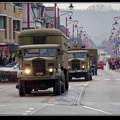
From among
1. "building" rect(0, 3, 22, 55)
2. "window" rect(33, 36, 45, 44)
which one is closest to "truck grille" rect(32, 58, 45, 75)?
"window" rect(33, 36, 45, 44)

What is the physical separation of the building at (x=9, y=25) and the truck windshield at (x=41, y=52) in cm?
3248

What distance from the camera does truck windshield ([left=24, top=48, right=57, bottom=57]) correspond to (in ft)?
92.3

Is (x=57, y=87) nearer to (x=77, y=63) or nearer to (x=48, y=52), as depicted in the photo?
(x=48, y=52)

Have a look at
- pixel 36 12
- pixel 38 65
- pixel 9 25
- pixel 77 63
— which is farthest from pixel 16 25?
pixel 38 65

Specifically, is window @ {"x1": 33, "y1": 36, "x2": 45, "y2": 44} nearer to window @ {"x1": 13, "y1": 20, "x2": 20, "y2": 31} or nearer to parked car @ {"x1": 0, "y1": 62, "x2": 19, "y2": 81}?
parked car @ {"x1": 0, "y1": 62, "x2": 19, "y2": 81}

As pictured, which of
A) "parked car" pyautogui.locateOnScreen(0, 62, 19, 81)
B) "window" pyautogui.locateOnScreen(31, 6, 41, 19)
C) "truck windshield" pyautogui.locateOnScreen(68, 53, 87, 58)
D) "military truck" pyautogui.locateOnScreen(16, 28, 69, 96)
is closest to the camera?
"military truck" pyautogui.locateOnScreen(16, 28, 69, 96)

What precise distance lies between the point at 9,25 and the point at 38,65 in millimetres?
44771

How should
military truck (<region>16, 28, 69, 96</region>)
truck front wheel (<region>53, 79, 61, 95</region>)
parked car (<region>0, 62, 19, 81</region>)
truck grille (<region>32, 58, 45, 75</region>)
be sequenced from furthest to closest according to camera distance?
parked car (<region>0, 62, 19, 81</region>)
truck front wheel (<region>53, 79, 61, 95</region>)
military truck (<region>16, 28, 69, 96</region>)
truck grille (<region>32, 58, 45, 75</region>)

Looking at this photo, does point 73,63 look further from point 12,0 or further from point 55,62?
point 12,0

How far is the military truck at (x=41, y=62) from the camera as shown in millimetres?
27766

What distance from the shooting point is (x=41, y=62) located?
90.6ft

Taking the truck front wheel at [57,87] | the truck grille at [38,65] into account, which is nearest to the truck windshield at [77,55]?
the truck front wheel at [57,87]

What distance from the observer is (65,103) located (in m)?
22.9

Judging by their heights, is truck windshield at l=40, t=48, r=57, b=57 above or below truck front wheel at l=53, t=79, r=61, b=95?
above
